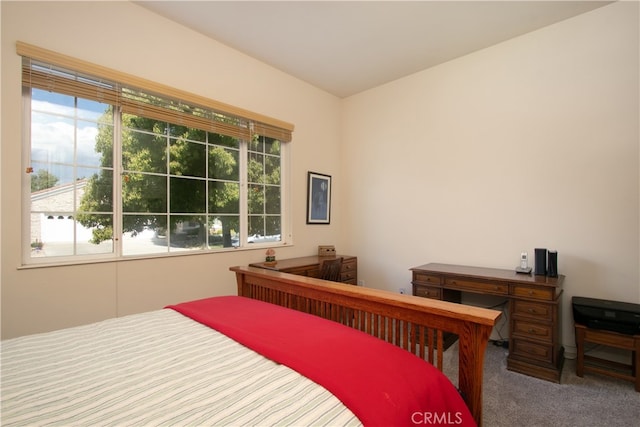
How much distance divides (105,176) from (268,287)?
5.19ft

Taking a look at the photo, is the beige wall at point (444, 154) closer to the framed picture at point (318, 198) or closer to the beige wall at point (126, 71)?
the beige wall at point (126, 71)

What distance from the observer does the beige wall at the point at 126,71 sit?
1.87 meters

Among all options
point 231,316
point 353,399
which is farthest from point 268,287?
point 353,399

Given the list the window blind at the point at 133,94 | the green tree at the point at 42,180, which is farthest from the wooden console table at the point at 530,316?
the green tree at the point at 42,180

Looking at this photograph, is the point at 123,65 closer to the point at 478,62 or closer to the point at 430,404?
the point at 430,404

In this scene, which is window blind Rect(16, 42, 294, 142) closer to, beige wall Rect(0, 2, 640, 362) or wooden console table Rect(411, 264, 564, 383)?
beige wall Rect(0, 2, 640, 362)

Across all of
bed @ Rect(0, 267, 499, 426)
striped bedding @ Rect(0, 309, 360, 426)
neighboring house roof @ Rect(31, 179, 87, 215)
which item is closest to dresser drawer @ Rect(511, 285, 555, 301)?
bed @ Rect(0, 267, 499, 426)

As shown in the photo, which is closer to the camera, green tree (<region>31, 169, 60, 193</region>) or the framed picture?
green tree (<region>31, 169, 60, 193</region>)

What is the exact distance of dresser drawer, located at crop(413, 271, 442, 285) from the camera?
280 cm

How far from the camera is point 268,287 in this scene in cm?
201

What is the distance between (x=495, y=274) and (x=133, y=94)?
3418 mm

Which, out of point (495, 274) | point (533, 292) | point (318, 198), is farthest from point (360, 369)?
point (318, 198)

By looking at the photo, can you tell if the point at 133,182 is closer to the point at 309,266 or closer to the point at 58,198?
the point at 58,198

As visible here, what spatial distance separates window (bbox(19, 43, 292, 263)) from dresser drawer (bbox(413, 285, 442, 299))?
1769 mm
